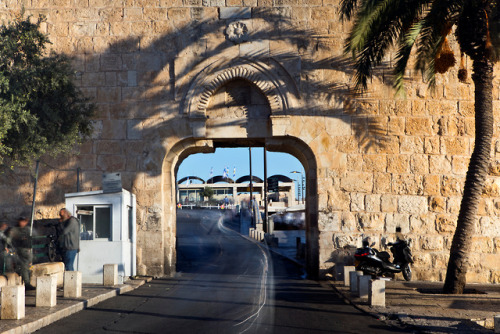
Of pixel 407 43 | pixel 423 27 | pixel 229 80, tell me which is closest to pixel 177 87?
pixel 229 80

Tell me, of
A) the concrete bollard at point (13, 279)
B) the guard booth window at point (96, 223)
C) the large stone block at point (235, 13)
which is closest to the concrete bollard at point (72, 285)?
the concrete bollard at point (13, 279)

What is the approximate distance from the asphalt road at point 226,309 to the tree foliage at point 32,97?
358 cm

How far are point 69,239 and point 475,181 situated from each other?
27.9ft

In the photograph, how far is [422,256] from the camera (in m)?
14.5

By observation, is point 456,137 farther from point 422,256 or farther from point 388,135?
point 422,256

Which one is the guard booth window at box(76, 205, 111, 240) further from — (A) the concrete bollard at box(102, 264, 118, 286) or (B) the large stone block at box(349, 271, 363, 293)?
(B) the large stone block at box(349, 271, 363, 293)

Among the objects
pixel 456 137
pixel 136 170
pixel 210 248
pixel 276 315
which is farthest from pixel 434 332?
pixel 210 248

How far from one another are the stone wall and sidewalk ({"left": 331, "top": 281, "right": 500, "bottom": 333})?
88.2 inches

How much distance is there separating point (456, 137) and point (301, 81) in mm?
4277

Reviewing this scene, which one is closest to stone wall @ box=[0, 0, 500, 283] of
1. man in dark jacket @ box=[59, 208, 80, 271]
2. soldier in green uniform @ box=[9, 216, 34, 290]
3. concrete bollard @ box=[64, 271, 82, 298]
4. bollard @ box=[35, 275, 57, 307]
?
man in dark jacket @ box=[59, 208, 80, 271]

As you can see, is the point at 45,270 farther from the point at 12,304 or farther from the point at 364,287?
the point at 364,287

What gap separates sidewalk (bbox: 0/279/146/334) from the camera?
7.38m

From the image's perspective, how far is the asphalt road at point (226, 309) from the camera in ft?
25.1

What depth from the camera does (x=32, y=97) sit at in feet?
38.2
